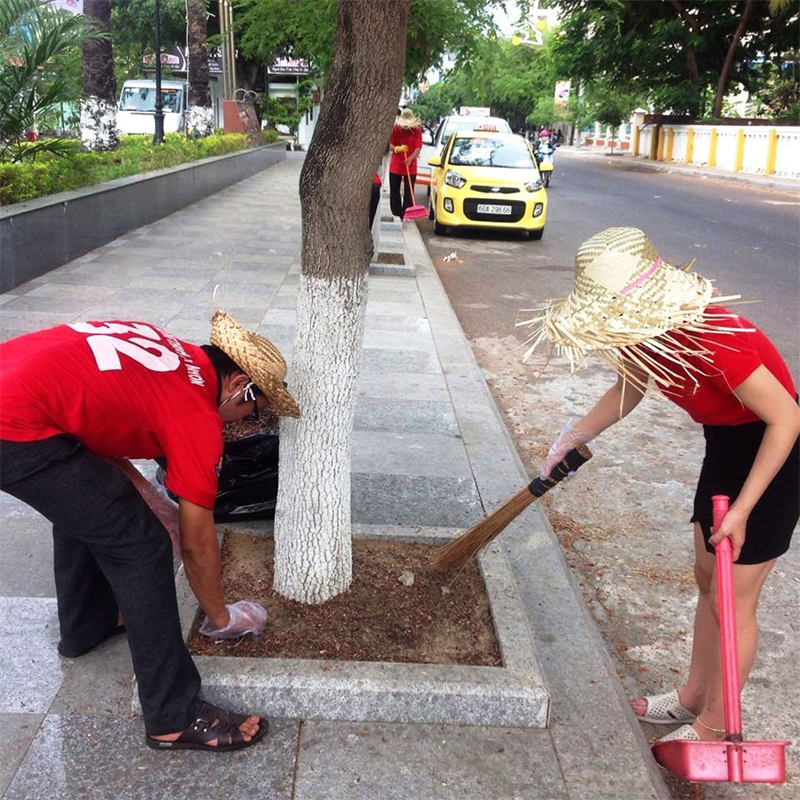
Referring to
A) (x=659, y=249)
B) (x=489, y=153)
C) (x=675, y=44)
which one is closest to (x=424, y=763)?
(x=659, y=249)

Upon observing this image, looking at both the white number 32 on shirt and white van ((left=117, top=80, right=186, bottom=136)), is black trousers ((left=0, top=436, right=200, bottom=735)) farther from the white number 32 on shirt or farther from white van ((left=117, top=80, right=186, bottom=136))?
white van ((left=117, top=80, right=186, bottom=136))

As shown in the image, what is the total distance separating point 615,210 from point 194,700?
614 inches

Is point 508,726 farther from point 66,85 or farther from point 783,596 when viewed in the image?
point 66,85

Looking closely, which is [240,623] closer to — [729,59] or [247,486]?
[247,486]

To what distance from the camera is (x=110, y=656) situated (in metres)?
2.67

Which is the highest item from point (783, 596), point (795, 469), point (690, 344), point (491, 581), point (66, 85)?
point (66, 85)

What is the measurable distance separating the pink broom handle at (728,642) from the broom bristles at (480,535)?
2.38 ft

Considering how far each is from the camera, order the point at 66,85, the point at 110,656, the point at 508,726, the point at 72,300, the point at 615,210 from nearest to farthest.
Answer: the point at 508,726, the point at 110,656, the point at 72,300, the point at 66,85, the point at 615,210

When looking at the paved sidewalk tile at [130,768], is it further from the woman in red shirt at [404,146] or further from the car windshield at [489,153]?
the car windshield at [489,153]

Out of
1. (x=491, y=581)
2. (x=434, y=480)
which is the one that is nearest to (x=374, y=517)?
(x=434, y=480)

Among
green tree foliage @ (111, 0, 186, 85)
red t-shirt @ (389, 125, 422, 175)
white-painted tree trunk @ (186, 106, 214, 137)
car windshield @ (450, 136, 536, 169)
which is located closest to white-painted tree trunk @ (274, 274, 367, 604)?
red t-shirt @ (389, 125, 422, 175)

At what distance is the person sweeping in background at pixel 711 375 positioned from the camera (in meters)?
2.07

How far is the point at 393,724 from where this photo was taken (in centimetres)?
244

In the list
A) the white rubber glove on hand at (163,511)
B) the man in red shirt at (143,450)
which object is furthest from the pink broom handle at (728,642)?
the white rubber glove on hand at (163,511)
